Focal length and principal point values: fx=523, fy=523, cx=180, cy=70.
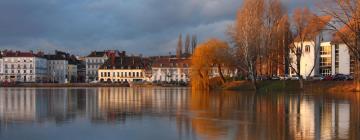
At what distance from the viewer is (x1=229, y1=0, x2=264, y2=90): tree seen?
66812 millimetres

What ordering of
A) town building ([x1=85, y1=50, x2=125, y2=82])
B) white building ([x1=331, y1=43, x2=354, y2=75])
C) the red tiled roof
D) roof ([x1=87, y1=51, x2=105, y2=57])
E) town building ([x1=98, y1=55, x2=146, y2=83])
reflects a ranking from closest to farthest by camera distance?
white building ([x1=331, y1=43, x2=354, y2=75]) < town building ([x1=98, y1=55, x2=146, y2=83]) < the red tiled roof < town building ([x1=85, y1=50, x2=125, y2=82]) < roof ([x1=87, y1=51, x2=105, y2=57])

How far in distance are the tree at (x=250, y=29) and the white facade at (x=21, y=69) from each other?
10944 centimetres

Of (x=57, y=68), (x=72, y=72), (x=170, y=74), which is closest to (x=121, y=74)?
(x=170, y=74)

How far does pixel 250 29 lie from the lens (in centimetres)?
6750

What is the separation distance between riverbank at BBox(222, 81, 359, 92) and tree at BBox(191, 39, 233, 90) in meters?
3.26

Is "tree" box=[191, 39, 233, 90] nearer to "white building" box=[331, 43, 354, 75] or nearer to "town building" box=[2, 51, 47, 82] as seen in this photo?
"white building" box=[331, 43, 354, 75]

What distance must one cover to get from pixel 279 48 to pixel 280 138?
179 feet

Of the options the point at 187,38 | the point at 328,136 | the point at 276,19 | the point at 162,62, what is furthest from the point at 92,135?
the point at 162,62

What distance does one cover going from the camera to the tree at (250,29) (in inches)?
2630

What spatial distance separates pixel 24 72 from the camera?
166375mm

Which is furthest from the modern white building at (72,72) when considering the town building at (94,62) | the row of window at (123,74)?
the row of window at (123,74)

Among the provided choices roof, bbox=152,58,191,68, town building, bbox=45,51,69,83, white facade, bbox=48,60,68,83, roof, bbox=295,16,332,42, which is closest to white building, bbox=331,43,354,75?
roof, bbox=295,16,332,42

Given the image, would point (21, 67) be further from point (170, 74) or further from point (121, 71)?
point (170, 74)

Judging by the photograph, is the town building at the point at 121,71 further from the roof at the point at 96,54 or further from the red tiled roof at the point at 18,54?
the red tiled roof at the point at 18,54
